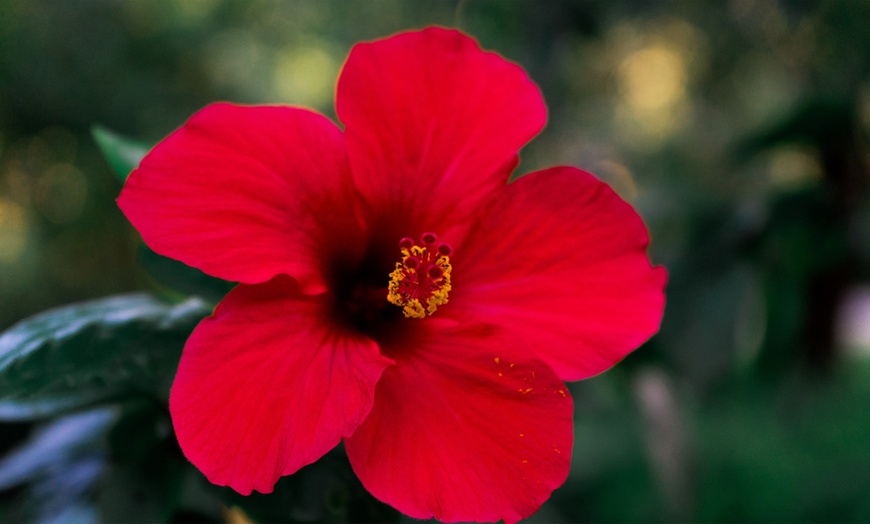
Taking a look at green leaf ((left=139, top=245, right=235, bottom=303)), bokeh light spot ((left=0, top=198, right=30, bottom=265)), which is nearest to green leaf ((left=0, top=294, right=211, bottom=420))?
green leaf ((left=139, top=245, right=235, bottom=303))

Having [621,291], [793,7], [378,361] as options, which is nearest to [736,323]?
[793,7]

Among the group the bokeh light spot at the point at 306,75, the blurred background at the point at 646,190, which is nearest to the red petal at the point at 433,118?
the blurred background at the point at 646,190

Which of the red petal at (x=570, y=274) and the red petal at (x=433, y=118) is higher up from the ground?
the red petal at (x=433, y=118)

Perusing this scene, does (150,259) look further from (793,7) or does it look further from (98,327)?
(793,7)

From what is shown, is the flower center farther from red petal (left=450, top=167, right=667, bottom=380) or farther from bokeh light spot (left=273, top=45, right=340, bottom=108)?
bokeh light spot (left=273, top=45, right=340, bottom=108)

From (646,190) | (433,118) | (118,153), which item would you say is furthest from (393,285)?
(646,190)

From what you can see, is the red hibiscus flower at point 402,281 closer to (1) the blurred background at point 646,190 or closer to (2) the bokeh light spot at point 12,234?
(1) the blurred background at point 646,190
